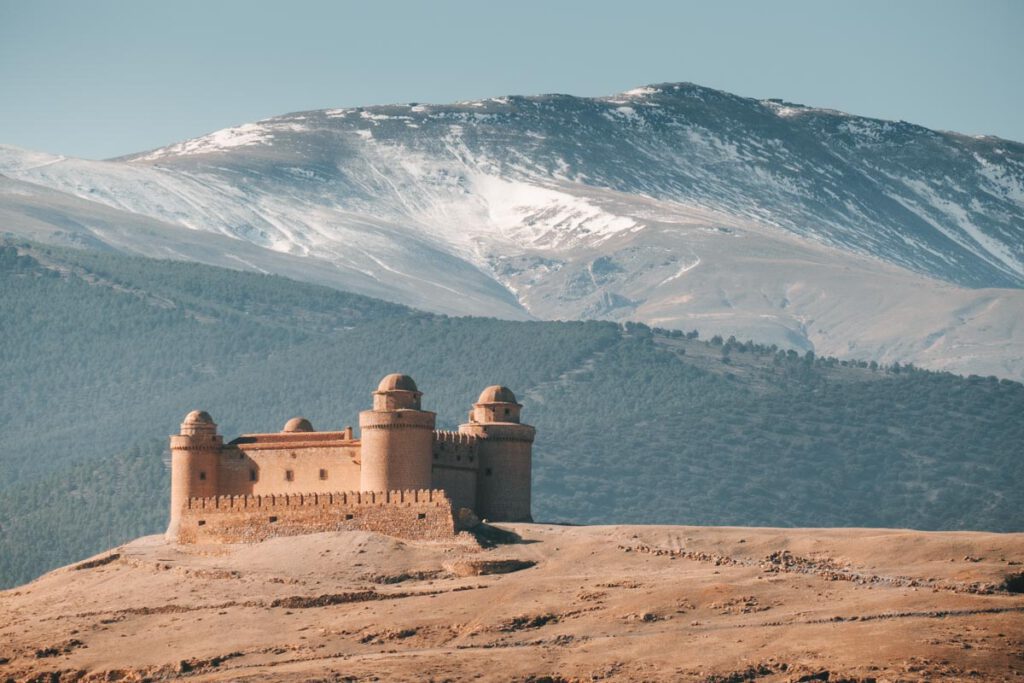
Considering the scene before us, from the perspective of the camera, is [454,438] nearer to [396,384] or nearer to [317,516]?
[396,384]

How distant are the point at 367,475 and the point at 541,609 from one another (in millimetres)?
20368

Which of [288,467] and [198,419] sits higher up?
[198,419]

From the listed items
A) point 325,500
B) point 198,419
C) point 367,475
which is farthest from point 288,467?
point 325,500

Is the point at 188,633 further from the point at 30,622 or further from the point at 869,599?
the point at 869,599

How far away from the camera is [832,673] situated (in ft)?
259

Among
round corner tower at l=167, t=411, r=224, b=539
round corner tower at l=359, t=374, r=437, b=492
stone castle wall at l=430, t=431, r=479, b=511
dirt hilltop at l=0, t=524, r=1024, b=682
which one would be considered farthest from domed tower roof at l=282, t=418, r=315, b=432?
dirt hilltop at l=0, t=524, r=1024, b=682

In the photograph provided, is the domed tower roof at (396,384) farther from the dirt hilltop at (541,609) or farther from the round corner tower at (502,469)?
the dirt hilltop at (541,609)

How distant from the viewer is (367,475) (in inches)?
4289

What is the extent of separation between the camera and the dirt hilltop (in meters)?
A: 81.6

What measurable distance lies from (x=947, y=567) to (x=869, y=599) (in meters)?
7.56

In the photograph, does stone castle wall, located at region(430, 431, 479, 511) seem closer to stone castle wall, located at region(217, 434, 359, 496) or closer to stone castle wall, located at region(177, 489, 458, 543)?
stone castle wall, located at region(217, 434, 359, 496)

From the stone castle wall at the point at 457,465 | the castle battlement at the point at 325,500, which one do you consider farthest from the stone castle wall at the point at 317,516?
the stone castle wall at the point at 457,465

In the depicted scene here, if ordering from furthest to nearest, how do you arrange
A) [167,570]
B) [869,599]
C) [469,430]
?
[469,430], [167,570], [869,599]

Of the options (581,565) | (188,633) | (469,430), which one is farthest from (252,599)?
(469,430)
